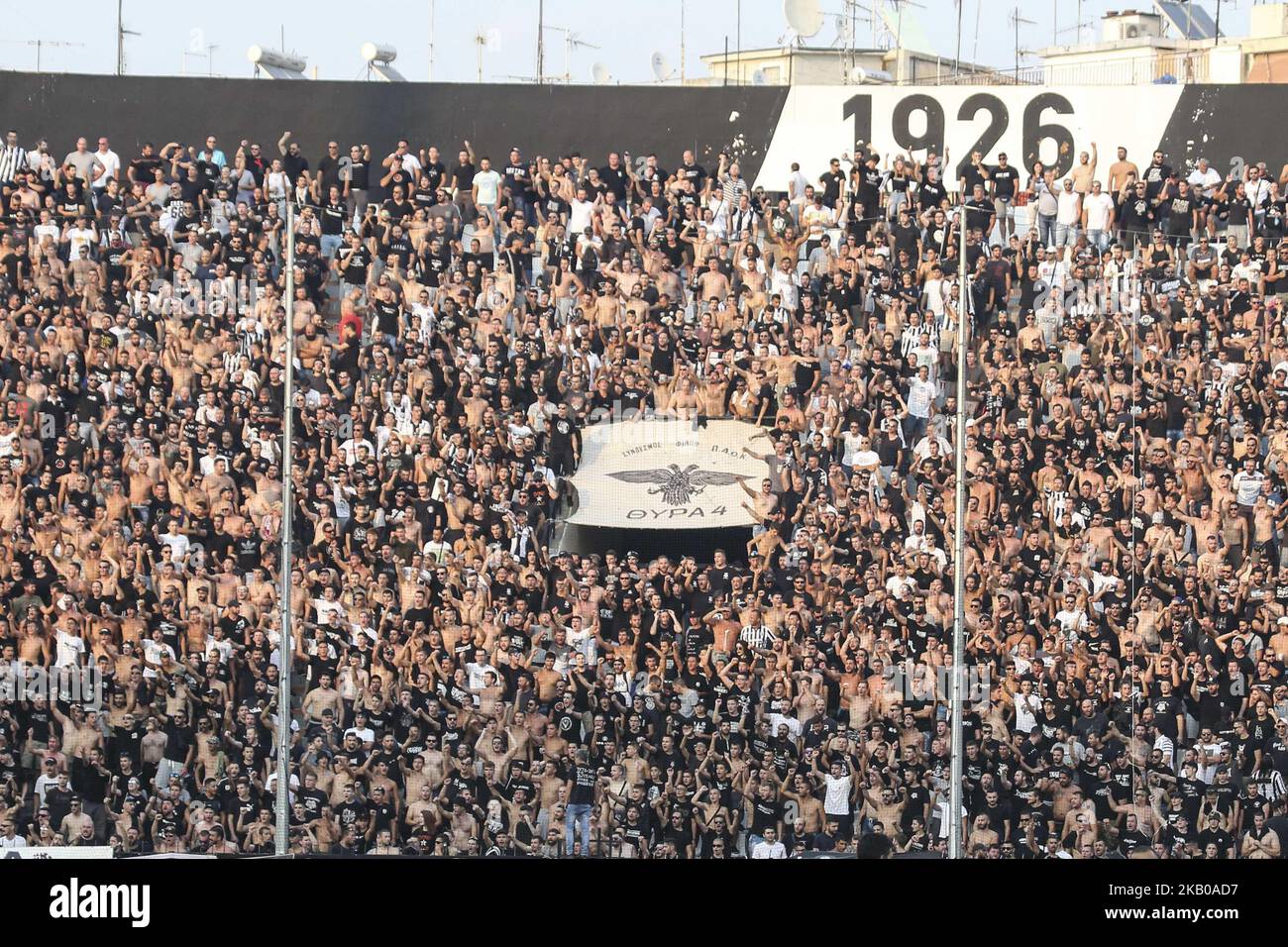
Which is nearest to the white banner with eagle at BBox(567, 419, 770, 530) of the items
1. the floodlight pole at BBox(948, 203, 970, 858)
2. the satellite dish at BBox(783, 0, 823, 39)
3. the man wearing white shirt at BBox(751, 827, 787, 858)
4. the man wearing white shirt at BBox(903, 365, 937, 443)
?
the man wearing white shirt at BBox(903, 365, 937, 443)

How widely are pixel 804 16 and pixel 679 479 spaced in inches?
235

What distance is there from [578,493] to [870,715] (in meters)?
3.60

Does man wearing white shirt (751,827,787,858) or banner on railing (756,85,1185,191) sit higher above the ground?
banner on railing (756,85,1185,191)

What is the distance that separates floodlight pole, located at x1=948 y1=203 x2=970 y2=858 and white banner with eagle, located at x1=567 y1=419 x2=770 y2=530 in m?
2.11

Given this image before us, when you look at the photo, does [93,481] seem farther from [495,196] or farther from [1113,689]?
[1113,689]

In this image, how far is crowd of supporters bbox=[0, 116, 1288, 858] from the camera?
17203 millimetres

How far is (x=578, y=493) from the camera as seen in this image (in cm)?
1897

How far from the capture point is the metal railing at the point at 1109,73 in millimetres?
22766

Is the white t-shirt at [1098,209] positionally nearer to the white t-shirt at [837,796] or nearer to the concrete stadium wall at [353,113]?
the concrete stadium wall at [353,113]

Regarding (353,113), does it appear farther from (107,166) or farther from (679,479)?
(679,479)

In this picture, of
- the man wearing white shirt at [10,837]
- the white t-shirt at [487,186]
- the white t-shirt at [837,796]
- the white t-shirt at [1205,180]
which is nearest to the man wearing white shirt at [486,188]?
the white t-shirt at [487,186]

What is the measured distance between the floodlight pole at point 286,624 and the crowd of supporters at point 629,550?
321mm

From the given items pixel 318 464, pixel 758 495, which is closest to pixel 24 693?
pixel 318 464

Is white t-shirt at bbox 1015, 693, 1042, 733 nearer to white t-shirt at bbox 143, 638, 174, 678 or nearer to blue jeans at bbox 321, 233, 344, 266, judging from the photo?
white t-shirt at bbox 143, 638, 174, 678
